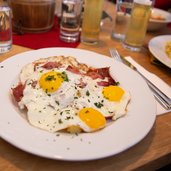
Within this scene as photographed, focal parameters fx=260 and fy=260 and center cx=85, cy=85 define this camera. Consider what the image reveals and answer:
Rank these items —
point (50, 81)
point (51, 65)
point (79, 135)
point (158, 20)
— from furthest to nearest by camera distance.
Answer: point (158, 20) < point (51, 65) < point (50, 81) < point (79, 135)

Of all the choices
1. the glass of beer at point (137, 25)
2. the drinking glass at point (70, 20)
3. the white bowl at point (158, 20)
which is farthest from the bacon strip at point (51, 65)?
the white bowl at point (158, 20)

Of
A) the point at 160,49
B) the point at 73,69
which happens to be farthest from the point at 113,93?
the point at 160,49

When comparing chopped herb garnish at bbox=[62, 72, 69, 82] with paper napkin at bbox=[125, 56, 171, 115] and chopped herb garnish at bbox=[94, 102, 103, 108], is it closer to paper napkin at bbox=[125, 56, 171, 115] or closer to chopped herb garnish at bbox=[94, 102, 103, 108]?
chopped herb garnish at bbox=[94, 102, 103, 108]

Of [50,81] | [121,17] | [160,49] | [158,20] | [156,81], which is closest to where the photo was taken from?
[50,81]

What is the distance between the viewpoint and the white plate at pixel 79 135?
25.6 inches

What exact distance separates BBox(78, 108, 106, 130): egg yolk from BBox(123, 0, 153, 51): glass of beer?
73 cm

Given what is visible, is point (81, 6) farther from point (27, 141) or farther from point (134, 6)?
point (27, 141)

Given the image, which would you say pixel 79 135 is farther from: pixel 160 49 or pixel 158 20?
pixel 158 20

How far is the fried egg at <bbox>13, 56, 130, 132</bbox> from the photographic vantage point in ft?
2.44

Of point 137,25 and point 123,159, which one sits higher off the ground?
point 137,25

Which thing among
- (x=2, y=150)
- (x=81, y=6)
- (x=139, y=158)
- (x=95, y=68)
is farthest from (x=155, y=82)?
(x=2, y=150)

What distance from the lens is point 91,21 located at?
1.36 metres

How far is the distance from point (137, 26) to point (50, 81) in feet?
2.37

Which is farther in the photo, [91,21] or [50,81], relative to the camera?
[91,21]
